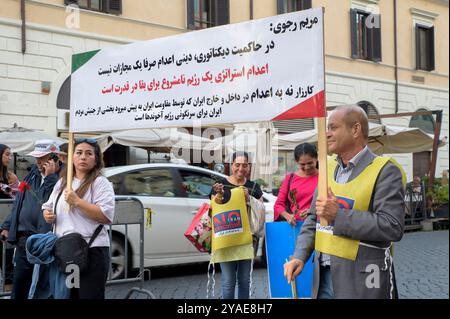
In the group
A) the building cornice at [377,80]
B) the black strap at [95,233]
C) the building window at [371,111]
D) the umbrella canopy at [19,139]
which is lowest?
the black strap at [95,233]

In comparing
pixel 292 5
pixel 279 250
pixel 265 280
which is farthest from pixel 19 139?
pixel 279 250

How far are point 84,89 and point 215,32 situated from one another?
3.87 feet

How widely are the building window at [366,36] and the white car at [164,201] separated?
2.95 metres

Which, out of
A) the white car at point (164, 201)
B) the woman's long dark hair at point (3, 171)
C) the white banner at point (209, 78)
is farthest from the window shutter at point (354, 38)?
the woman's long dark hair at point (3, 171)

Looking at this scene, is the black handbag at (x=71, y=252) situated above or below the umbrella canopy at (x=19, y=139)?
below

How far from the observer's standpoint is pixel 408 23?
35.4 feet

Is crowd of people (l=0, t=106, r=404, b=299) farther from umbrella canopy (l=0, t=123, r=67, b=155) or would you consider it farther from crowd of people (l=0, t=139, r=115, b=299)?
umbrella canopy (l=0, t=123, r=67, b=155)

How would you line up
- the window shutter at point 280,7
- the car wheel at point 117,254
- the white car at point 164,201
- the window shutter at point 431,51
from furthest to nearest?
the window shutter at point 431,51, the window shutter at point 280,7, the white car at point 164,201, the car wheel at point 117,254

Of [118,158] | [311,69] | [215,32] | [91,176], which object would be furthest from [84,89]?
[118,158]

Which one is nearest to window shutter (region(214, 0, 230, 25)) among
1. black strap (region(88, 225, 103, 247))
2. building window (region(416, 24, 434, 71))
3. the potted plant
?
building window (region(416, 24, 434, 71))

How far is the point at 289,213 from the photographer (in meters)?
4.97

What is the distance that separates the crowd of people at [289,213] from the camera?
2.80 meters

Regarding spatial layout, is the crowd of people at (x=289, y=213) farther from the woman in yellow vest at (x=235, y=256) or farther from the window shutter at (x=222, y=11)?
the window shutter at (x=222, y=11)

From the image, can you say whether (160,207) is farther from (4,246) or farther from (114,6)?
(114,6)
